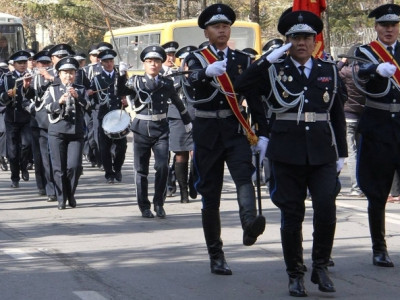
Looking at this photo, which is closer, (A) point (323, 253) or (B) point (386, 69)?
(A) point (323, 253)

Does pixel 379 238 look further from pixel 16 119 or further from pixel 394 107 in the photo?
pixel 16 119

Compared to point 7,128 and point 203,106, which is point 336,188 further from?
point 7,128

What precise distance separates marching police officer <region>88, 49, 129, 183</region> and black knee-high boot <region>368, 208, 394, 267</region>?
8731 millimetres

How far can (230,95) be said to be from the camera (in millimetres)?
8758

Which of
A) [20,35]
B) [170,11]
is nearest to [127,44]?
[20,35]

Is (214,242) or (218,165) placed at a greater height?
(218,165)

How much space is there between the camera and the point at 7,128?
1778 cm

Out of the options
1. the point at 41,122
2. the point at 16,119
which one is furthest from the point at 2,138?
the point at 41,122

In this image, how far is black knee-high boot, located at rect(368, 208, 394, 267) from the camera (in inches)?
361

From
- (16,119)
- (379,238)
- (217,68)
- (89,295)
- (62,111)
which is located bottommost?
(89,295)

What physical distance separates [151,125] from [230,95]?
424cm

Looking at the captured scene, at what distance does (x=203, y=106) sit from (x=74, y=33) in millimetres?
49767

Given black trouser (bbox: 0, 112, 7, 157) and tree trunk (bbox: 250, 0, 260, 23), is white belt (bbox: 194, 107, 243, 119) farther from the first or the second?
tree trunk (bbox: 250, 0, 260, 23)

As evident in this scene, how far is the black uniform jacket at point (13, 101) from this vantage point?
1685 cm
